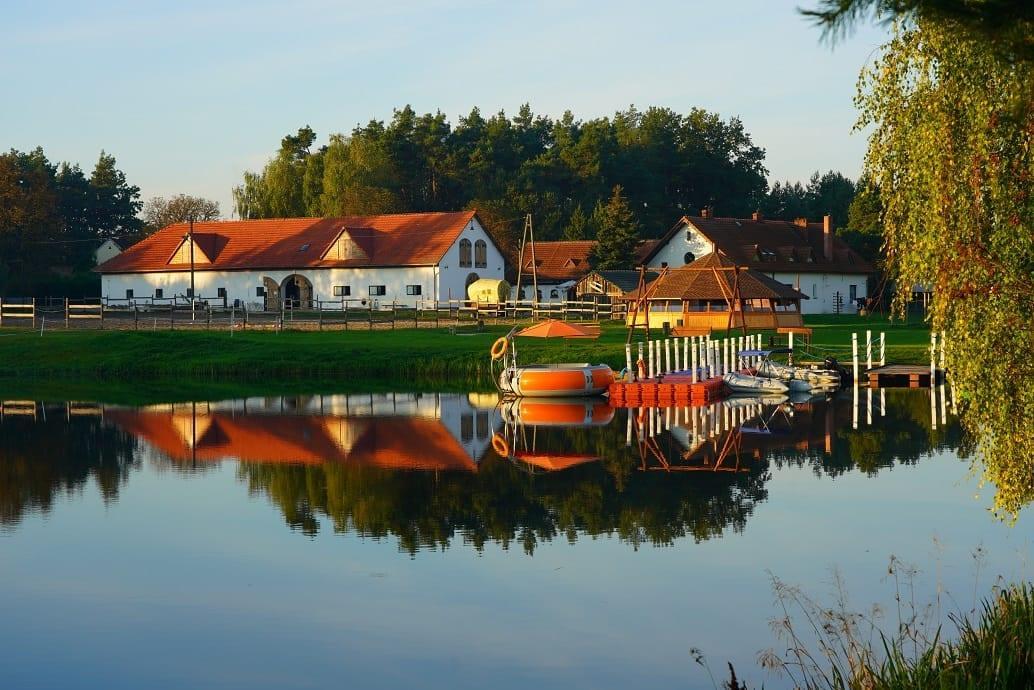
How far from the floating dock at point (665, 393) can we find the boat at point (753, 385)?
67cm

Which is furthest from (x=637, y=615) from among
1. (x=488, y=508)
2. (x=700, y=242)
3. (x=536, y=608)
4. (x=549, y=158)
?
(x=549, y=158)

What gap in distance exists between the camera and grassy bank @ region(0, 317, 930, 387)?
55.3 metres

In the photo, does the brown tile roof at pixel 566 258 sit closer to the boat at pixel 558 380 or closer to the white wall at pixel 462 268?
the white wall at pixel 462 268

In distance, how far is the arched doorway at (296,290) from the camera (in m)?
86.9

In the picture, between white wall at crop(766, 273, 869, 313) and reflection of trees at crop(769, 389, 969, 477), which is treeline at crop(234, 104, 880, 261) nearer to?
white wall at crop(766, 273, 869, 313)

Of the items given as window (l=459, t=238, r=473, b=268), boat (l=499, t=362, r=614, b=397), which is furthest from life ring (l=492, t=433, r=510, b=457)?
window (l=459, t=238, r=473, b=268)

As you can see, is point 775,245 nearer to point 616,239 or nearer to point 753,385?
point 616,239

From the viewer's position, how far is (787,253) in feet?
297

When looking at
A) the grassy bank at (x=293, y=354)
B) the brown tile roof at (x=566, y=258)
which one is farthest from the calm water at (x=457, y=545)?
the brown tile roof at (x=566, y=258)

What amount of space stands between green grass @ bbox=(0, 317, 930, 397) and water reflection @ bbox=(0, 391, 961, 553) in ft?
22.9

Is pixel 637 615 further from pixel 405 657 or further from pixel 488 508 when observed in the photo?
pixel 488 508

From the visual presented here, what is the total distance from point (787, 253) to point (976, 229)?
77.4 m

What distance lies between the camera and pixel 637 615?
57.0 ft

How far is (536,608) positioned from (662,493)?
9235 mm
